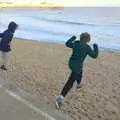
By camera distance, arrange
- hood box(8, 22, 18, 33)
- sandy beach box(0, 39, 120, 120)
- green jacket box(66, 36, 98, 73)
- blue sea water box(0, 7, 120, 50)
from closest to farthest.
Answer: green jacket box(66, 36, 98, 73) → sandy beach box(0, 39, 120, 120) → hood box(8, 22, 18, 33) → blue sea water box(0, 7, 120, 50)


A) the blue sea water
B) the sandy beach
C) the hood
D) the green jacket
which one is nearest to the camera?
the green jacket

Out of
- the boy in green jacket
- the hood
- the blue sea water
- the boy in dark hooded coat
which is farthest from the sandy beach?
the blue sea water

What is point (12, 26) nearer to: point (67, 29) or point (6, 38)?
point (6, 38)

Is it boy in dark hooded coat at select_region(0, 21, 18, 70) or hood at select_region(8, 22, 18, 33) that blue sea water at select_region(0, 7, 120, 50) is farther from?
hood at select_region(8, 22, 18, 33)

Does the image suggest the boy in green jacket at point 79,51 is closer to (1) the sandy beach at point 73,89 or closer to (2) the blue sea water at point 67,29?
(1) the sandy beach at point 73,89

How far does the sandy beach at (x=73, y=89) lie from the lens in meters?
9.49

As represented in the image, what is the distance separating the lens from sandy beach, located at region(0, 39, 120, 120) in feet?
31.1

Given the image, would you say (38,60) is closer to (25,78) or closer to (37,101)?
(25,78)

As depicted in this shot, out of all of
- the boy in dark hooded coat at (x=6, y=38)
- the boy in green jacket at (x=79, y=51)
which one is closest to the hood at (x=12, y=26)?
the boy in dark hooded coat at (x=6, y=38)

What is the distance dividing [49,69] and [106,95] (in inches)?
168

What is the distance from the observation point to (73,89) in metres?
11.2

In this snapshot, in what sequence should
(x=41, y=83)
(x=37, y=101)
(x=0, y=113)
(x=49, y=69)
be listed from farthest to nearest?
(x=49, y=69), (x=41, y=83), (x=37, y=101), (x=0, y=113)

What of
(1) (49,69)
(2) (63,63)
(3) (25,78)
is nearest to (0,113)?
(3) (25,78)
